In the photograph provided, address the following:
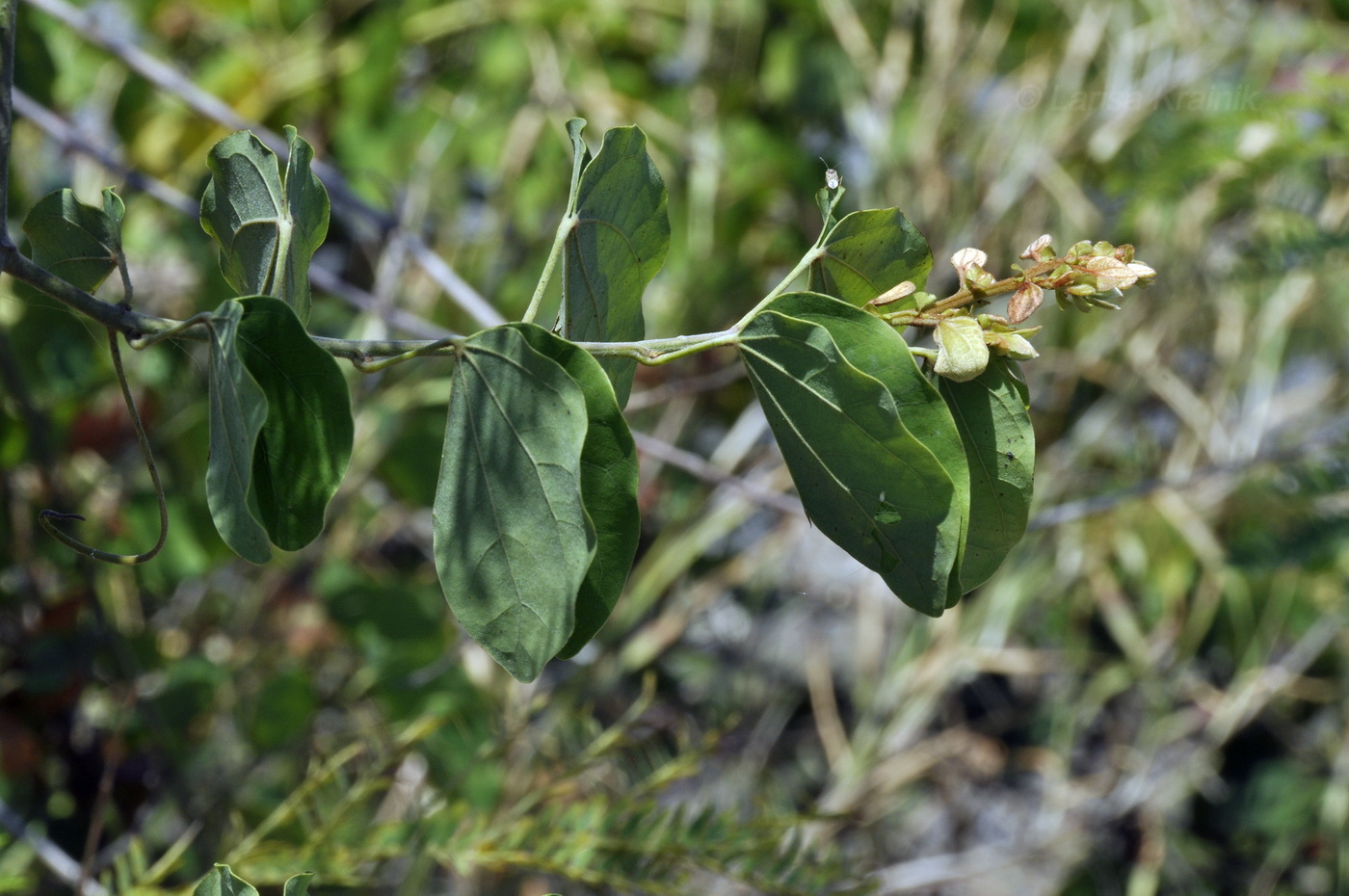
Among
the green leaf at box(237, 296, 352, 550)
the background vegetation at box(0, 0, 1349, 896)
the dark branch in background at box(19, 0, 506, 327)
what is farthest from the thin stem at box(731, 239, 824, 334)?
the background vegetation at box(0, 0, 1349, 896)

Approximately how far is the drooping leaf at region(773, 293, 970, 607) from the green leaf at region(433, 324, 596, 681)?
0.29ft

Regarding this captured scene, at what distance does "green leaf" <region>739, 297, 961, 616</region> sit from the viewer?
0.32m

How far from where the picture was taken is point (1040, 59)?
5.72ft

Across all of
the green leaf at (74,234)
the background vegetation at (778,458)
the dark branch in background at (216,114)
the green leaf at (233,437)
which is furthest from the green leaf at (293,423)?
the background vegetation at (778,458)

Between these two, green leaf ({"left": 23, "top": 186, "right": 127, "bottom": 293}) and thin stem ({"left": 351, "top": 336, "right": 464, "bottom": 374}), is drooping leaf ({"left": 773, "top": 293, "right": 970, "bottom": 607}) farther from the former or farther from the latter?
green leaf ({"left": 23, "top": 186, "right": 127, "bottom": 293})

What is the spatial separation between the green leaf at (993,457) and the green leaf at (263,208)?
0.80 feet

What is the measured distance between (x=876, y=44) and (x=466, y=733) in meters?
1.33

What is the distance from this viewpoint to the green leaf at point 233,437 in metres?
0.30

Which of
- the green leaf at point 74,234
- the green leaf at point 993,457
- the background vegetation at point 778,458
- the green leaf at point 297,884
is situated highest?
the green leaf at point 74,234

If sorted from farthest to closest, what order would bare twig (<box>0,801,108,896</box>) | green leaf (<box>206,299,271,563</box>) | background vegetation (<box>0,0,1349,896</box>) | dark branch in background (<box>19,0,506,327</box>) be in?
background vegetation (<box>0,0,1349,896</box>) → dark branch in background (<box>19,0,506,327</box>) → bare twig (<box>0,801,108,896</box>) → green leaf (<box>206,299,271,563</box>)

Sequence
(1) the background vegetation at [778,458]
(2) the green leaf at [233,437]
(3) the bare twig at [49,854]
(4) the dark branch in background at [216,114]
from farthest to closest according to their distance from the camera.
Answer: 1. (1) the background vegetation at [778,458]
2. (4) the dark branch in background at [216,114]
3. (3) the bare twig at [49,854]
4. (2) the green leaf at [233,437]

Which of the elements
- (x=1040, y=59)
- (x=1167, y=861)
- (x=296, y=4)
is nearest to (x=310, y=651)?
(x=296, y=4)

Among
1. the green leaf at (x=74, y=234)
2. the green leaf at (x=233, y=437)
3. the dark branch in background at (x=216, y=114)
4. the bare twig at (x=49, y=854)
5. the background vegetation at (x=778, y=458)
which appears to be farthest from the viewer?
the background vegetation at (x=778, y=458)

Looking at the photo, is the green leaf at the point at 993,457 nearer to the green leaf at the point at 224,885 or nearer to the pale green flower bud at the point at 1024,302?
the pale green flower bud at the point at 1024,302
